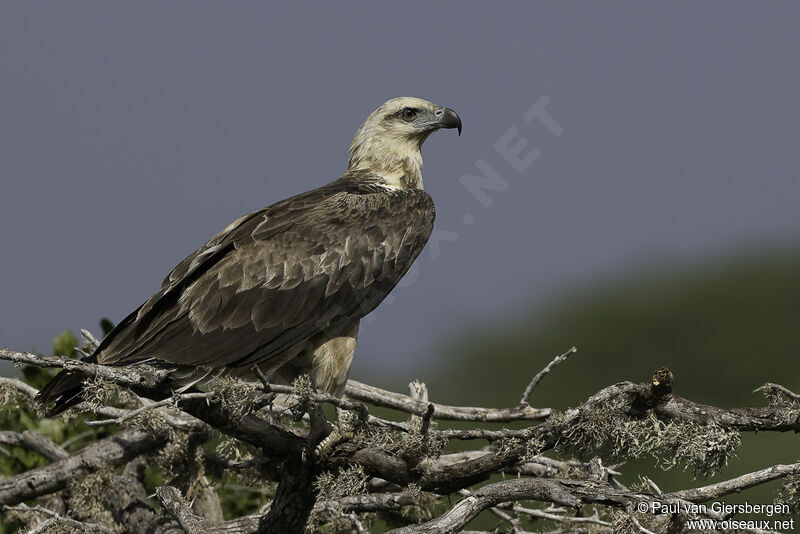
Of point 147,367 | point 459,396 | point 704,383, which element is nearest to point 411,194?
point 147,367

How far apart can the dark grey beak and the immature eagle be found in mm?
1178

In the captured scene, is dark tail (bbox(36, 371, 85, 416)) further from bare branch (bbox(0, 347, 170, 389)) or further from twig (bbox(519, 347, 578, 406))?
twig (bbox(519, 347, 578, 406))

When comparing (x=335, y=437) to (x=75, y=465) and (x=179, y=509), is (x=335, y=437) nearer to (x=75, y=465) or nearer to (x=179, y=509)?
(x=179, y=509)

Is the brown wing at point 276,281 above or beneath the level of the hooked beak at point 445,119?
beneath

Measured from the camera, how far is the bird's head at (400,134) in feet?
29.9

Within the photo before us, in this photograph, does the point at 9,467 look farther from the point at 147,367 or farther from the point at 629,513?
the point at 629,513

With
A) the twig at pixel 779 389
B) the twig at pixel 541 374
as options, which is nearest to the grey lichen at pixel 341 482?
the twig at pixel 541 374

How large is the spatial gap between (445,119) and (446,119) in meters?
0.01

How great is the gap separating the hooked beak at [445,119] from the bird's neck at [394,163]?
240 millimetres

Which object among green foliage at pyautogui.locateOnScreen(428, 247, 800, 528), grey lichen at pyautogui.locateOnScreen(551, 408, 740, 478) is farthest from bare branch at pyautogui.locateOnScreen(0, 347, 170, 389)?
green foliage at pyautogui.locateOnScreen(428, 247, 800, 528)

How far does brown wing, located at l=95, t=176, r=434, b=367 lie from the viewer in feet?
22.6

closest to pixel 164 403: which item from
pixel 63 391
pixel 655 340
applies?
pixel 63 391

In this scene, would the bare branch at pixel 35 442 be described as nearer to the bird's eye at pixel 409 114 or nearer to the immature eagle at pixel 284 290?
the immature eagle at pixel 284 290

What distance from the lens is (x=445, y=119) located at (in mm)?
9188
